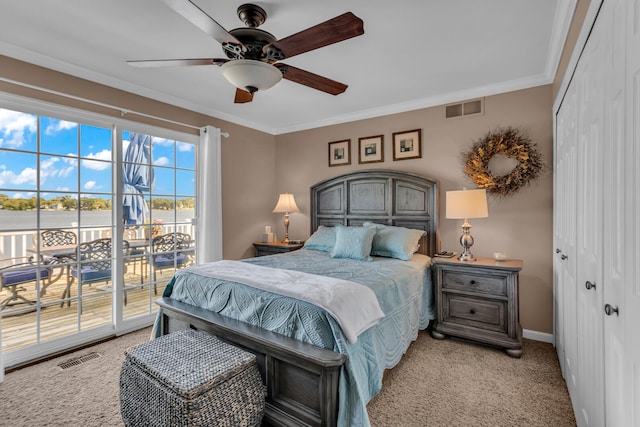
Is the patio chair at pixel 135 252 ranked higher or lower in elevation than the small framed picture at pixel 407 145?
lower

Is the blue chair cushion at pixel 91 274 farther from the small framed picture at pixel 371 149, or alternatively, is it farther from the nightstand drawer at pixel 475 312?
the nightstand drawer at pixel 475 312

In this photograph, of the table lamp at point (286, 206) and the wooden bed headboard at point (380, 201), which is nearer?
the wooden bed headboard at point (380, 201)

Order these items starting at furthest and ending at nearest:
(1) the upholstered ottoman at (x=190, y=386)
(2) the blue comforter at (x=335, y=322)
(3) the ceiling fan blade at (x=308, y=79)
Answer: (3) the ceiling fan blade at (x=308, y=79) → (2) the blue comforter at (x=335, y=322) → (1) the upholstered ottoman at (x=190, y=386)

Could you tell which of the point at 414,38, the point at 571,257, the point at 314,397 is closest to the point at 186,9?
the point at 414,38

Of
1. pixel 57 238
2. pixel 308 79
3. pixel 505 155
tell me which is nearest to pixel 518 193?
pixel 505 155

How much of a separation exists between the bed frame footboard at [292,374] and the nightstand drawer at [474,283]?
5.93ft

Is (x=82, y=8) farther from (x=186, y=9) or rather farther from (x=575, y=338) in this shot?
(x=575, y=338)

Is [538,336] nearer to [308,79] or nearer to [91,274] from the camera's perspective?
[308,79]

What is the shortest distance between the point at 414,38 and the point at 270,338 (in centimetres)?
243

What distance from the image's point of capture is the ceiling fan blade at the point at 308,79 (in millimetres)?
2127

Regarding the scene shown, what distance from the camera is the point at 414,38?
245 cm

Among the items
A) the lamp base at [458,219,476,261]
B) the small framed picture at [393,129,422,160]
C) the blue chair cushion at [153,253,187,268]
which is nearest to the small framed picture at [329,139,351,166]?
the small framed picture at [393,129,422,160]

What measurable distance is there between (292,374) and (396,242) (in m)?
1.89

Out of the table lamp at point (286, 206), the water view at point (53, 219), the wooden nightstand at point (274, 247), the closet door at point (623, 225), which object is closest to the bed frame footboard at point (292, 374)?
the closet door at point (623, 225)
